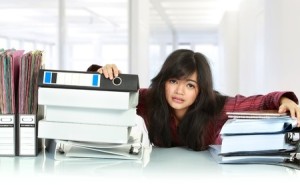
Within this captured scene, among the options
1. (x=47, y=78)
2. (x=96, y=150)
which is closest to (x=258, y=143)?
(x=96, y=150)

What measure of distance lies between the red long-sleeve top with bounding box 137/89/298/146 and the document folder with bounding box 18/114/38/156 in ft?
1.62

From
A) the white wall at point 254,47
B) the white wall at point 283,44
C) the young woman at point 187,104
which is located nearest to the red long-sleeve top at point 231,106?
the young woman at point 187,104

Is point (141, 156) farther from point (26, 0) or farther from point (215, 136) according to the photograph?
point (26, 0)

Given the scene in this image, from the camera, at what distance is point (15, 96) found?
95 cm

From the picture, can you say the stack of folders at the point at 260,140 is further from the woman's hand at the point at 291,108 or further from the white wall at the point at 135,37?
the white wall at the point at 135,37

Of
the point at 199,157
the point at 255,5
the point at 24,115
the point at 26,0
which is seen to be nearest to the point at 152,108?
the point at 199,157

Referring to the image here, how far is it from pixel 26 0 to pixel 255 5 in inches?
134

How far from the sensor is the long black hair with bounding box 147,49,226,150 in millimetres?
1216

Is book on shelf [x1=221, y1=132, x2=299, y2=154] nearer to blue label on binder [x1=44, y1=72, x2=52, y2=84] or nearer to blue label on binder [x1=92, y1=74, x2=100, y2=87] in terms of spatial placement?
blue label on binder [x1=92, y1=74, x2=100, y2=87]

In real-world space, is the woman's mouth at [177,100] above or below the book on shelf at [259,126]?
above

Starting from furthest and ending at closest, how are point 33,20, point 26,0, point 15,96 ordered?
1. point 33,20
2. point 26,0
3. point 15,96

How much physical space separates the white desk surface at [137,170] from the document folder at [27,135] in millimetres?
25

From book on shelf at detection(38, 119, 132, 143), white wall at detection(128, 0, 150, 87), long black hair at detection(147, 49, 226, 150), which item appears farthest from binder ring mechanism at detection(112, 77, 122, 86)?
white wall at detection(128, 0, 150, 87)

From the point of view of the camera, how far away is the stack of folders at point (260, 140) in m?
0.86
